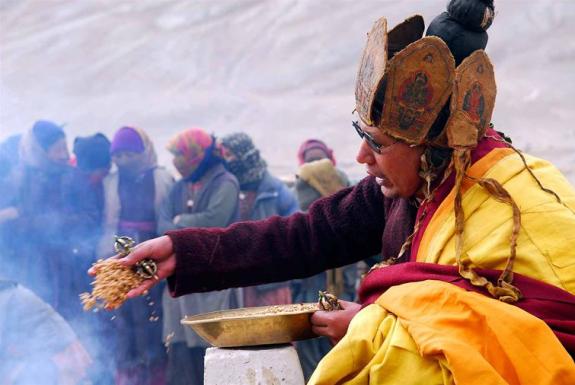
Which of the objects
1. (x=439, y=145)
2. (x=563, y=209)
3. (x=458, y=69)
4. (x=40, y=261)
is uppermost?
(x=458, y=69)

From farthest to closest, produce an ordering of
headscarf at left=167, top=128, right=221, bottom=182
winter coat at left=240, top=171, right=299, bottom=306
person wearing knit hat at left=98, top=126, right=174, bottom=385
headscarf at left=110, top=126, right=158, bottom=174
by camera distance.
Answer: headscarf at left=110, top=126, right=158, bottom=174 < headscarf at left=167, top=128, right=221, bottom=182 < winter coat at left=240, top=171, right=299, bottom=306 < person wearing knit hat at left=98, top=126, right=174, bottom=385

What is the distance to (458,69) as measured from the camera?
296cm

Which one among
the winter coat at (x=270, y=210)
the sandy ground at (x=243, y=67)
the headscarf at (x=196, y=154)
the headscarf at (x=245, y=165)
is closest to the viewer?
the winter coat at (x=270, y=210)

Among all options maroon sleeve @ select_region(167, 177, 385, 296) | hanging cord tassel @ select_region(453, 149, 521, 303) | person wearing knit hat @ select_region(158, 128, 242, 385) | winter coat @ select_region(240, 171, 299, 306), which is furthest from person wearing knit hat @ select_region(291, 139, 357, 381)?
hanging cord tassel @ select_region(453, 149, 521, 303)

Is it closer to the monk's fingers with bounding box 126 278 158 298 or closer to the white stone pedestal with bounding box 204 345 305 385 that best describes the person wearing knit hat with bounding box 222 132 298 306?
the white stone pedestal with bounding box 204 345 305 385

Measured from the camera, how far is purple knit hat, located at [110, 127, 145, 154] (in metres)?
8.03

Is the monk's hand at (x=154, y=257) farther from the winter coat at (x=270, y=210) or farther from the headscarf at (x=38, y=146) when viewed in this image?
the headscarf at (x=38, y=146)

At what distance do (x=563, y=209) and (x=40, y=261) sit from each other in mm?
5551

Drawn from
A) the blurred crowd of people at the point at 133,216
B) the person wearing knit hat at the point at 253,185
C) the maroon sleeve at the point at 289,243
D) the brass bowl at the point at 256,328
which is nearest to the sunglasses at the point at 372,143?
the maroon sleeve at the point at 289,243

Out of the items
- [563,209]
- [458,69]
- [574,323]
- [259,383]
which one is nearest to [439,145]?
[458,69]

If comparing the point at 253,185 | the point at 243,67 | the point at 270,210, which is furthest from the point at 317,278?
the point at 243,67

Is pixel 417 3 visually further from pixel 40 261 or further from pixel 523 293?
pixel 523 293

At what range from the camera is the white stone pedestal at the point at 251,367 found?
11.2ft

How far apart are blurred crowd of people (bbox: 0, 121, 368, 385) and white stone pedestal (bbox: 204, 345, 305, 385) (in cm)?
386
